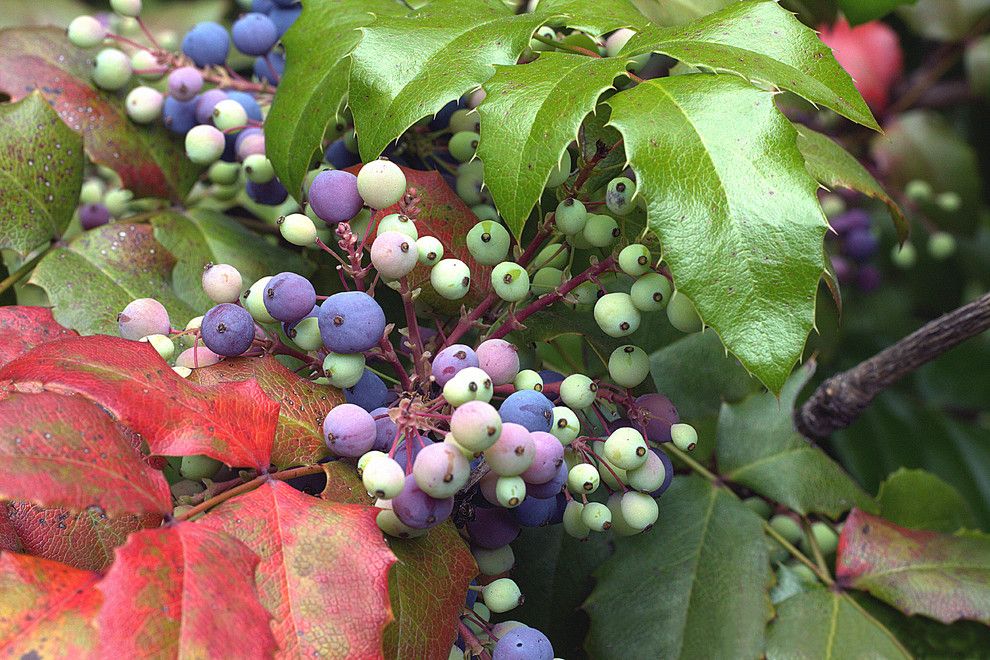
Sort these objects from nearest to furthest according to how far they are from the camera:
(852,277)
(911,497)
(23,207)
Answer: (23,207), (911,497), (852,277)

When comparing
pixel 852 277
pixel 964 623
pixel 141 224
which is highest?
pixel 141 224

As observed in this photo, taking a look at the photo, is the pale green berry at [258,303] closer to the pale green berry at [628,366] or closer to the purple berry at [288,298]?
the purple berry at [288,298]

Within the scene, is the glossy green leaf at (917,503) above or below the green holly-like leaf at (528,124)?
below


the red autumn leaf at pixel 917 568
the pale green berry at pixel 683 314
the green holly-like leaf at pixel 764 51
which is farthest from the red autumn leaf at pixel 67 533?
the red autumn leaf at pixel 917 568

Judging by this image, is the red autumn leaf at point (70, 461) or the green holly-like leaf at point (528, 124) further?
the green holly-like leaf at point (528, 124)

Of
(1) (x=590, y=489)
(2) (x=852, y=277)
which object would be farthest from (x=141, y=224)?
(2) (x=852, y=277)

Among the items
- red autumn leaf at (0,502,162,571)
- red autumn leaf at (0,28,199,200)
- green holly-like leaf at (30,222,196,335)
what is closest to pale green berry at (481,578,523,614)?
red autumn leaf at (0,502,162,571)

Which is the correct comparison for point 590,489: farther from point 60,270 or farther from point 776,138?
point 60,270
